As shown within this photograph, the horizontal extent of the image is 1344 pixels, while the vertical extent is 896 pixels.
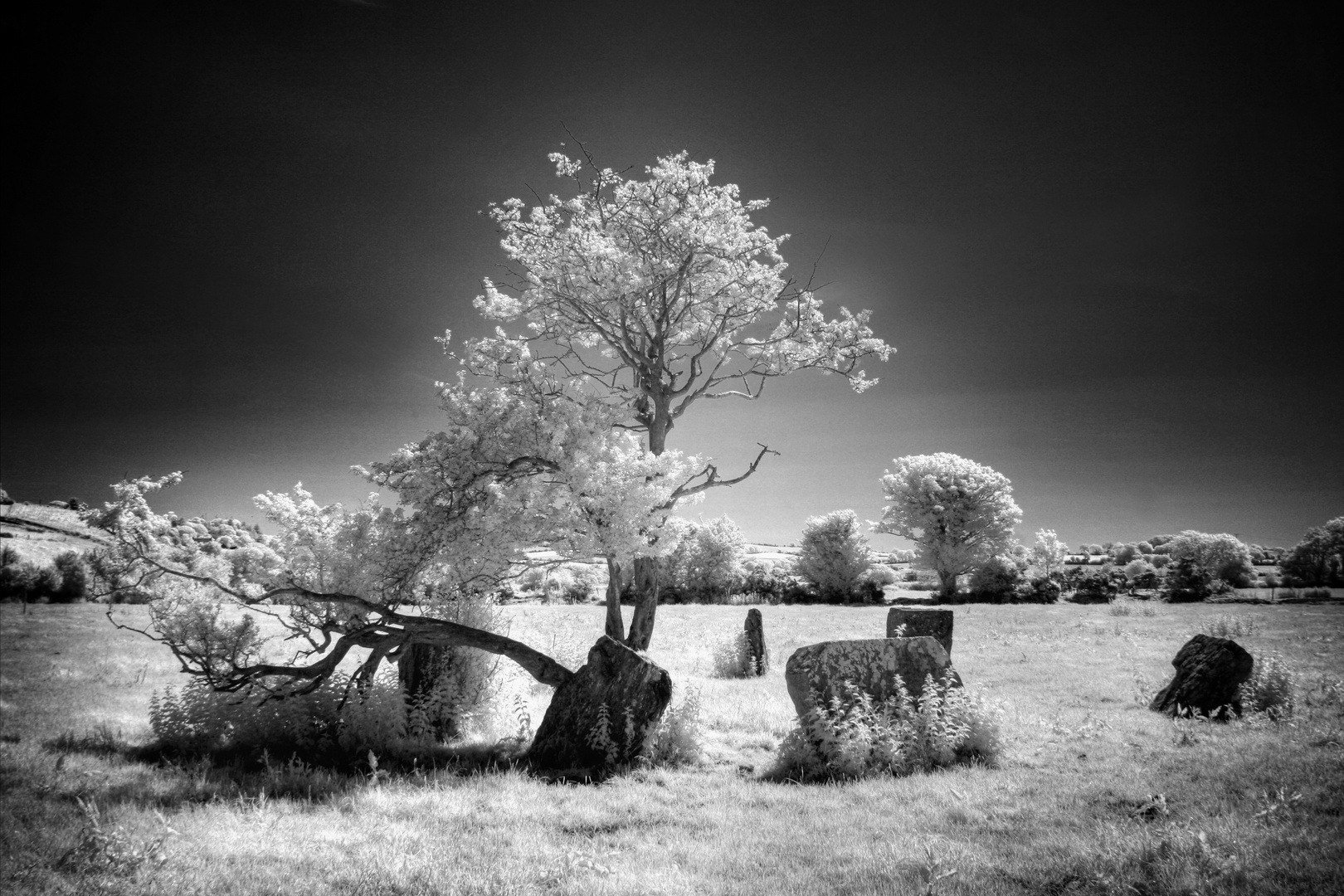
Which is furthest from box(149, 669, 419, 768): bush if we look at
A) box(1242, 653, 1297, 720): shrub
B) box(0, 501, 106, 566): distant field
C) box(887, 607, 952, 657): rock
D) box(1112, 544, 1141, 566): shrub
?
box(1112, 544, 1141, 566): shrub

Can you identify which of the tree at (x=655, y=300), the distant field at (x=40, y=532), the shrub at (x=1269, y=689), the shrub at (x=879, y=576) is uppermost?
the tree at (x=655, y=300)

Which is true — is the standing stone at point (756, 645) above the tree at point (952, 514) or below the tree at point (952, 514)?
below

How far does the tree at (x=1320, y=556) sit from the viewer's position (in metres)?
40.4

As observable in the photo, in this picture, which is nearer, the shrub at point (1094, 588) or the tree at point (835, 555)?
the shrub at point (1094, 588)

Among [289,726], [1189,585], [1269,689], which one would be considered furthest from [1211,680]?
[1189,585]

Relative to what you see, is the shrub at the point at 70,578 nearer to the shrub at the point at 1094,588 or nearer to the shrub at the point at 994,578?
the shrub at the point at 994,578

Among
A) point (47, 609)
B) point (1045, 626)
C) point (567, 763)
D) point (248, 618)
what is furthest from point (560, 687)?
point (47, 609)

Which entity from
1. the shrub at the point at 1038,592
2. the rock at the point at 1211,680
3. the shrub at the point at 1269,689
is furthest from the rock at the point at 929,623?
the shrub at the point at 1038,592

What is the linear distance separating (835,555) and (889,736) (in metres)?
43.8

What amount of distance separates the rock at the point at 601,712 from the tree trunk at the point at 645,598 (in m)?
5.73

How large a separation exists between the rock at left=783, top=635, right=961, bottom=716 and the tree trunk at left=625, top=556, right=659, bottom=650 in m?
6.38

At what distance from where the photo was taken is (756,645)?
18.8 metres

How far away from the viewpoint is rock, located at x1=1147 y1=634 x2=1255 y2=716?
11898 millimetres

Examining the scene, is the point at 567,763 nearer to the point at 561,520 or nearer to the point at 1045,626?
the point at 561,520
